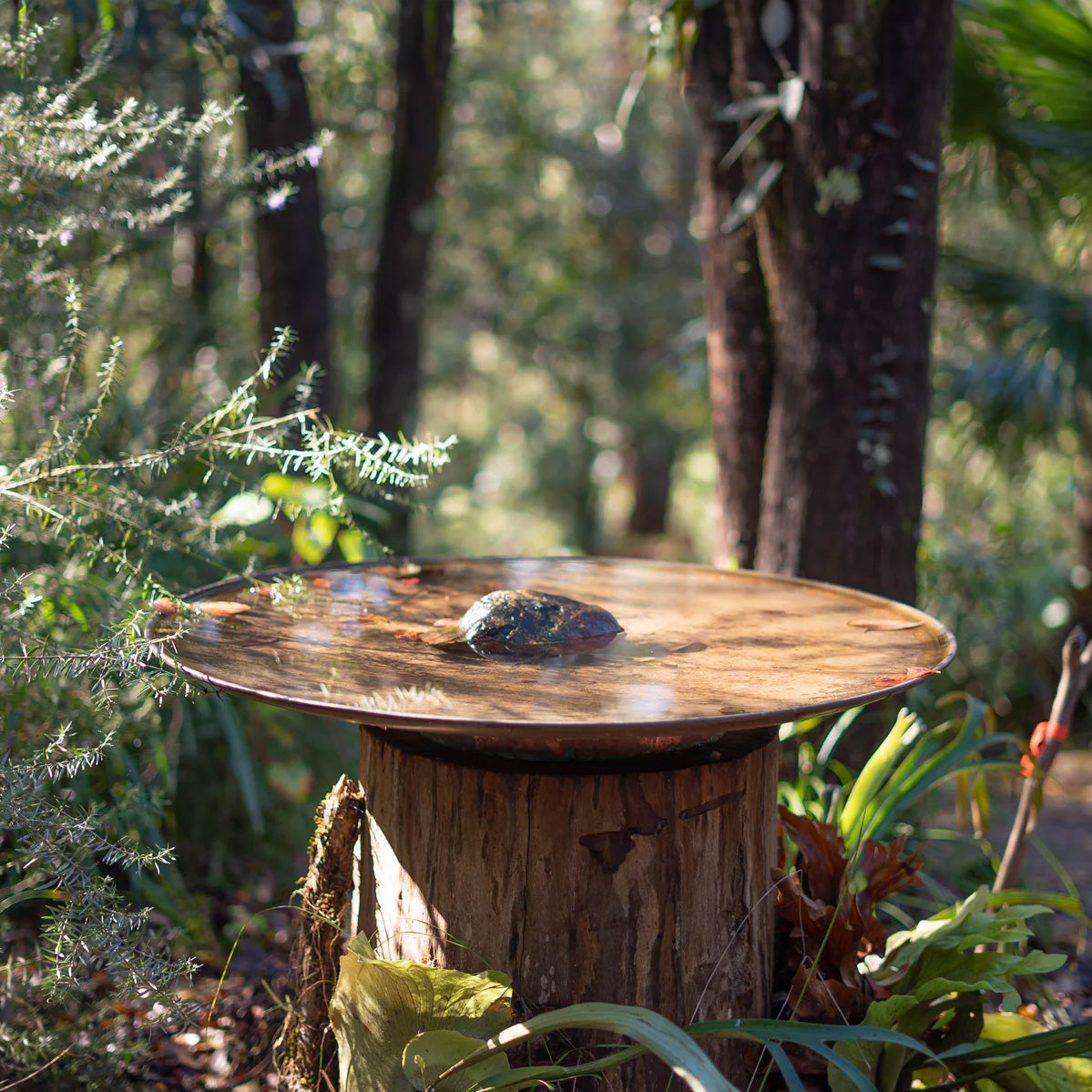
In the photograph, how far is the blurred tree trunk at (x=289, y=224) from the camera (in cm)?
362

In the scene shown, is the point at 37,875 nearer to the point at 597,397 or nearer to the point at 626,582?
the point at 626,582

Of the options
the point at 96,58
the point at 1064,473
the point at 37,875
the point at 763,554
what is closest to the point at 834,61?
the point at 763,554

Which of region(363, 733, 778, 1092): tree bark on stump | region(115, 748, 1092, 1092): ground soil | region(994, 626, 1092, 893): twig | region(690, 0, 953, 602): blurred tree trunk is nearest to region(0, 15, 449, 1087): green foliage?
region(115, 748, 1092, 1092): ground soil

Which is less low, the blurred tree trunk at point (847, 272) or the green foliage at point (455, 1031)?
the blurred tree trunk at point (847, 272)

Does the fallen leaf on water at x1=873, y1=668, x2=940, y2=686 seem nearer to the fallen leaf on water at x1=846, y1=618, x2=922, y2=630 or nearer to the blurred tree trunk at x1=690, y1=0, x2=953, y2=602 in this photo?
the fallen leaf on water at x1=846, y1=618, x2=922, y2=630

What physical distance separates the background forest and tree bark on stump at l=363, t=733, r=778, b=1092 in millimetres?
435

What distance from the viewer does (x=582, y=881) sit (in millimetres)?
1468

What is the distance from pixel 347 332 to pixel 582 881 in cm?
631

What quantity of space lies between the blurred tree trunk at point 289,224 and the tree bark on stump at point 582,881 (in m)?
2.34

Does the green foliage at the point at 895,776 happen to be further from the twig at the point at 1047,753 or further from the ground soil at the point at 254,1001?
the ground soil at the point at 254,1001

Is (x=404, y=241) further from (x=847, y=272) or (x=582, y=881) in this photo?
(x=582, y=881)

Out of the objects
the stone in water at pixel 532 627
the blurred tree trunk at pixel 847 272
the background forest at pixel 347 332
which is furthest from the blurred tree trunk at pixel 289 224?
the stone in water at pixel 532 627

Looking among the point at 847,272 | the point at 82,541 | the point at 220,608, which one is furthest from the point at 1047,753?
the point at 82,541

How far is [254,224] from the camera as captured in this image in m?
3.75
